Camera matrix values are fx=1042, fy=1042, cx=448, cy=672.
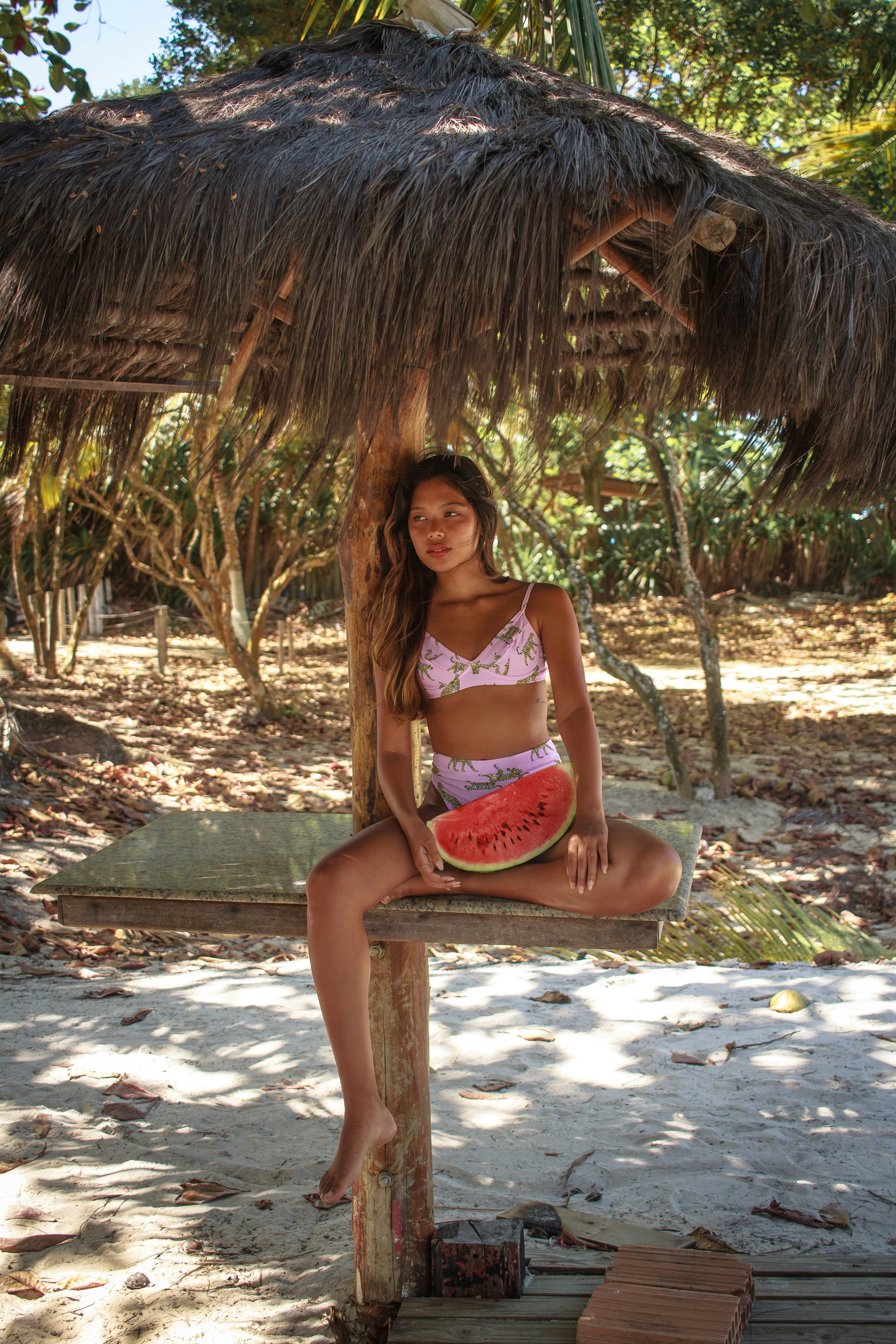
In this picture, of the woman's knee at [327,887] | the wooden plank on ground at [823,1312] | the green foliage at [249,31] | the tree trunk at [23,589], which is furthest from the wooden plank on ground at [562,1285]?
the tree trunk at [23,589]

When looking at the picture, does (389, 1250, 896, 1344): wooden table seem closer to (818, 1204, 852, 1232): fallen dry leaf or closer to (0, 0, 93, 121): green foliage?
(818, 1204, 852, 1232): fallen dry leaf

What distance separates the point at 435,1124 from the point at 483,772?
5.09 ft

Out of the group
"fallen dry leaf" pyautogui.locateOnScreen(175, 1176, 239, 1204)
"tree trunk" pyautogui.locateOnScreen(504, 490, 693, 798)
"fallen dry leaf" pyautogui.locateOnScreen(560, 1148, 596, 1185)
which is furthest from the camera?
"tree trunk" pyautogui.locateOnScreen(504, 490, 693, 798)

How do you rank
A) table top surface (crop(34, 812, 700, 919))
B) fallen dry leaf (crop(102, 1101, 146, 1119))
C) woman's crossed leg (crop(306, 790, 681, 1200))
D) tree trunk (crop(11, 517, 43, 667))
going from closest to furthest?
woman's crossed leg (crop(306, 790, 681, 1200))
table top surface (crop(34, 812, 700, 919))
fallen dry leaf (crop(102, 1101, 146, 1119))
tree trunk (crop(11, 517, 43, 667))

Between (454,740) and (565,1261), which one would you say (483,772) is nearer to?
(454,740)

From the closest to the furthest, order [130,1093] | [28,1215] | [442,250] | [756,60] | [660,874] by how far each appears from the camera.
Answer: [442,250], [660,874], [28,1215], [130,1093], [756,60]

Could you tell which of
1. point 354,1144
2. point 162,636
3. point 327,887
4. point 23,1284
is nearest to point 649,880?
point 327,887

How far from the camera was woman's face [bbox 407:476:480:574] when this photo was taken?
2.56 meters

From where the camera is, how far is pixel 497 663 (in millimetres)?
2650

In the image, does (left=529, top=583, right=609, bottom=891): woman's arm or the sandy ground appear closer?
(left=529, top=583, right=609, bottom=891): woman's arm

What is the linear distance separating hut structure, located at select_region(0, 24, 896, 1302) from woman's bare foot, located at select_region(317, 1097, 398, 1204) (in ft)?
1.08

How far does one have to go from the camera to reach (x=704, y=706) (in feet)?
34.3

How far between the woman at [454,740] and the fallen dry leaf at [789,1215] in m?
1.28

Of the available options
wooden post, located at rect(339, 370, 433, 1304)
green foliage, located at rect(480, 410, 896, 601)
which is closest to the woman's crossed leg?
wooden post, located at rect(339, 370, 433, 1304)
